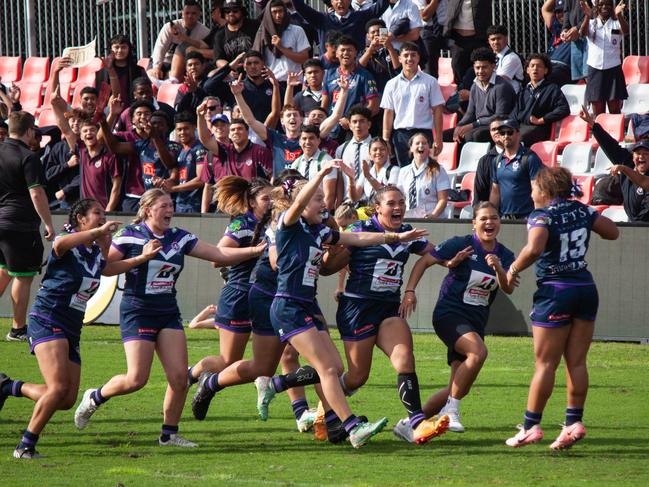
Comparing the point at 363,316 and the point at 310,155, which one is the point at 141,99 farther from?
the point at 363,316

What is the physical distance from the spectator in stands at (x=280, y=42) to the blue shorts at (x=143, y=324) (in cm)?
956

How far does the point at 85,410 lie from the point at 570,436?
3460mm

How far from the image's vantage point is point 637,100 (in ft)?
56.4

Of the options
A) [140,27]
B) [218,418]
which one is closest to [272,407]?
[218,418]

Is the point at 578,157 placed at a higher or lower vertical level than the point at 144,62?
lower

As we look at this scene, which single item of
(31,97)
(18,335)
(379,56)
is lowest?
(18,335)

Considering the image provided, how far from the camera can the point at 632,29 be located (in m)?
18.5

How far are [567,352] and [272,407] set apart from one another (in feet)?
10.1

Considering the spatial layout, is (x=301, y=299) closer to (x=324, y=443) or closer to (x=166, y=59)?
(x=324, y=443)

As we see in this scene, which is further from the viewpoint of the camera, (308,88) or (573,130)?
(573,130)

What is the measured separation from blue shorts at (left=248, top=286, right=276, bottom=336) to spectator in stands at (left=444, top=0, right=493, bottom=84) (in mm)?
9152

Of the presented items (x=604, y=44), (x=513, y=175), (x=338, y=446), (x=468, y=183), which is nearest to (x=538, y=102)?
(x=604, y=44)

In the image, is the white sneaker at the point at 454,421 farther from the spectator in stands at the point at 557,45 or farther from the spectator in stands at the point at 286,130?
the spectator in stands at the point at 557,45

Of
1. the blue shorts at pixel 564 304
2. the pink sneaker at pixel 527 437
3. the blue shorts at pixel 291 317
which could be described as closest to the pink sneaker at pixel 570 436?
the pink sneaker at pixel 527 437
